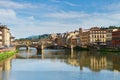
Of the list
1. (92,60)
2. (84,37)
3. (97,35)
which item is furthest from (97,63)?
(84,37)

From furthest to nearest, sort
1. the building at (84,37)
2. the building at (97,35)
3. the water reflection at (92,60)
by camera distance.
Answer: the building at (84,37)
the building at (97,35)
the water reflection at (92,60)

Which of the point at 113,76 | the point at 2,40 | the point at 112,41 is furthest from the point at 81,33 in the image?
the point at 113,76

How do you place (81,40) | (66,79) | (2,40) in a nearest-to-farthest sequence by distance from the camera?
(66,79) < (2,40) < (81,40)

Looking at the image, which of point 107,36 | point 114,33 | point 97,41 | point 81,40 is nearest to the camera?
point 114,33

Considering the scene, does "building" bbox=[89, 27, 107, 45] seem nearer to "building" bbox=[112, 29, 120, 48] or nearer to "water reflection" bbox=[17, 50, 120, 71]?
"building" bbox=[112, 29, 120, 48]

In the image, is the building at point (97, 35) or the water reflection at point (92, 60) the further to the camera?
the building at point (97, 35)

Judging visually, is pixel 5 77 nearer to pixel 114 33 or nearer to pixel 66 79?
pixel 66 79

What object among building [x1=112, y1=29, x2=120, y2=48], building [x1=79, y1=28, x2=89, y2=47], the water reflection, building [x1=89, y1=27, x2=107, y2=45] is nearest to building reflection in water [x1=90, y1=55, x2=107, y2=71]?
the water reflection

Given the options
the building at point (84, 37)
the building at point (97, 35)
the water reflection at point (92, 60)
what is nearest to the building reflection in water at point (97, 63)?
the water reflection at point (92, 60)

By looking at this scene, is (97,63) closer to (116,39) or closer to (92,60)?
(92,60)

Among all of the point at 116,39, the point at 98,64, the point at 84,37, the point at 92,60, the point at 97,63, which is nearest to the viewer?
the point at 98,64

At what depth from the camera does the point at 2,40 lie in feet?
302

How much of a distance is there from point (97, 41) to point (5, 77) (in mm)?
91200

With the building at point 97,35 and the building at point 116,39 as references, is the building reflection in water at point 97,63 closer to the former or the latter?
the building at point 116,39
